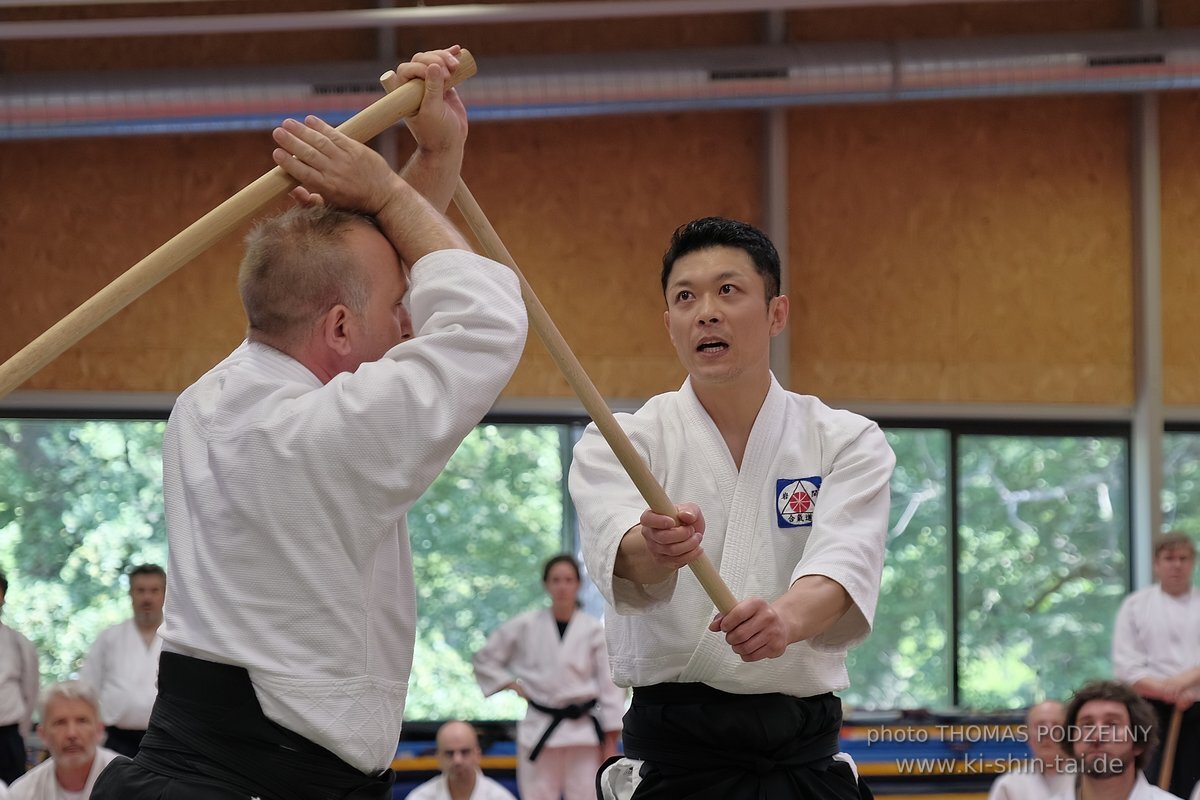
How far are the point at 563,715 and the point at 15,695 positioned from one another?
10.1ft

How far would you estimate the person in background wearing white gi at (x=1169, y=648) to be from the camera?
7.83 m

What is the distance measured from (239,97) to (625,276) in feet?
9.15

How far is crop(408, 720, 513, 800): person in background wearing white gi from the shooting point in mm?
6613

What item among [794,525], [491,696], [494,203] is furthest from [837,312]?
[794,525]

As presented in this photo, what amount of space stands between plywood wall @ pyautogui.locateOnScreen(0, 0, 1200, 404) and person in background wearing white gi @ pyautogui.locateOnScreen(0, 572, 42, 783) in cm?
229

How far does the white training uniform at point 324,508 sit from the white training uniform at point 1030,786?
4.32 metres

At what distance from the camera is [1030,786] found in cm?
570

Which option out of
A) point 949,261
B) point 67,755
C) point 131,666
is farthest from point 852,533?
point 949,261

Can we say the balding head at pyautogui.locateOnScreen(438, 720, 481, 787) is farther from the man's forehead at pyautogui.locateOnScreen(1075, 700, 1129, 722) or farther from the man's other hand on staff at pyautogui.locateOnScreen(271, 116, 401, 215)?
the man's other hand on staff at pyautogui.locateOnScreen(271, 116, 401, 215)

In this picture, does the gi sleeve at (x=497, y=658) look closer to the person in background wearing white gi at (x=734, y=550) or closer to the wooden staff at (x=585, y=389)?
the person in background wearing white gi at (x=734, y=550)

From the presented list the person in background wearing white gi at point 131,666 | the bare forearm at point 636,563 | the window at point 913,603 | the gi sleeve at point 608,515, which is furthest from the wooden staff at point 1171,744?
the bare forearm at point 636,563

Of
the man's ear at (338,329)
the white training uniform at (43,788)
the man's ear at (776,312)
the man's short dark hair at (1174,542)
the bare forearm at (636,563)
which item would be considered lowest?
the white training uniform at (43,788)

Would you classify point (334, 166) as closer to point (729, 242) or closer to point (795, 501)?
point (729, 242)

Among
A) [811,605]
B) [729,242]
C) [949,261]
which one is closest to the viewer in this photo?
[811,605]
